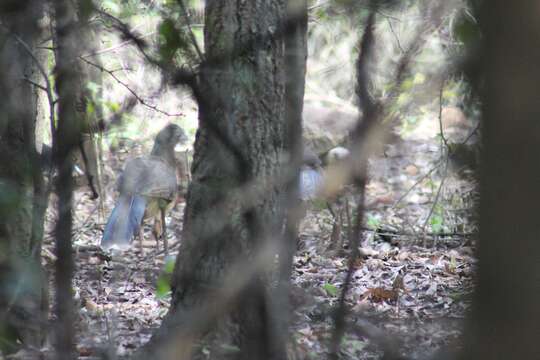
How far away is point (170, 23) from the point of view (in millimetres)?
1394

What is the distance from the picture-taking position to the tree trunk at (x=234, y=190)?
4.27 feet

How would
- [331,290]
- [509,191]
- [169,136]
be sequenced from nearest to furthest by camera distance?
[509,191]
[331,290]
[169,136]

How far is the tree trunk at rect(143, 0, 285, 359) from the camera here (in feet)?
4.27

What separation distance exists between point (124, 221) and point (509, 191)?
7.24 meters

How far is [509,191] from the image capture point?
111 centimetres

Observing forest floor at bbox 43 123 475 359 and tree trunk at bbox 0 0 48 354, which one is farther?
forest floor at bbox 43 123 475 359

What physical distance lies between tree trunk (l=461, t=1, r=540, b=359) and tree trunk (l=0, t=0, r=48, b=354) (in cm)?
79

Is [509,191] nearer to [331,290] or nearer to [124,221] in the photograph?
[331,290]

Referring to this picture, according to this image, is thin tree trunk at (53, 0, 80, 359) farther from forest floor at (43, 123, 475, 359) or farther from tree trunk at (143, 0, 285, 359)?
forest floor at (43, 123, 475, 359)

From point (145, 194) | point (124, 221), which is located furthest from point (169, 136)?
point (124, 221)

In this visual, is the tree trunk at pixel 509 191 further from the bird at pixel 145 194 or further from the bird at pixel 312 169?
the bird at pixel 145 194

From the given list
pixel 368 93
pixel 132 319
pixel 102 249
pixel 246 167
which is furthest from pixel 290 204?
pixel 102 249

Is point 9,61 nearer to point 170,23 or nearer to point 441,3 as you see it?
point 170,23

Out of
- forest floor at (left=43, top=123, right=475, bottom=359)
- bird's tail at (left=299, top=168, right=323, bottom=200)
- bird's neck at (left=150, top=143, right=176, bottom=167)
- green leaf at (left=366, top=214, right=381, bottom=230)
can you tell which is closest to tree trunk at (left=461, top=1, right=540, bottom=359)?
forest floor at (left=43, top=123, right=475, bottom=359)
